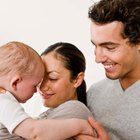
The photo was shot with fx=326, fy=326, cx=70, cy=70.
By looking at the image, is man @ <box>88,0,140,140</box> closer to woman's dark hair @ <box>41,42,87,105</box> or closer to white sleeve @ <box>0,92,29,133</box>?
woman's dark hair @ <box>41,42,87,105</box>

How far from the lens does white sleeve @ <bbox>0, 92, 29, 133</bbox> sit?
3.40ft

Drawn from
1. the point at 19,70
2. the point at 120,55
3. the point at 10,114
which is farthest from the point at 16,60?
the point at 120,55

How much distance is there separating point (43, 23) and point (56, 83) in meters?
1.07

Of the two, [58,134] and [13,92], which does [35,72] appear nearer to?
[13,92]

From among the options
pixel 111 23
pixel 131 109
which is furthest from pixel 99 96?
pixel 111 23

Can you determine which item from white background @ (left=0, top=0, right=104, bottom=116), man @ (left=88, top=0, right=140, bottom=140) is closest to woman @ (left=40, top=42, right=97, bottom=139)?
man @ (left=88, top=0, right=140, bottom=140)

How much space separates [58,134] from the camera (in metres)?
1.06

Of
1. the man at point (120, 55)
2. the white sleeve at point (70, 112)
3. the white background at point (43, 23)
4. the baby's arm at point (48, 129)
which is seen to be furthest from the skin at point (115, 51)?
the white background at point (43, 23)

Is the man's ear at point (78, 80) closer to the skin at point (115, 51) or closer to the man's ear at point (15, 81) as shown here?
the skin at point (115, 51)

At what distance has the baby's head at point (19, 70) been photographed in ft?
3.78

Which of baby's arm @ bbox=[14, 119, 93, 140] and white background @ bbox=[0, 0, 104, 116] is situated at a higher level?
white background @ bbox=[0, 0, 104, 116]

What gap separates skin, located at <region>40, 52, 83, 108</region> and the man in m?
0.15

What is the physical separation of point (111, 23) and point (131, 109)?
356 mm

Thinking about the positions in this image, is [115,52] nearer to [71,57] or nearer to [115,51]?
[115,51]
